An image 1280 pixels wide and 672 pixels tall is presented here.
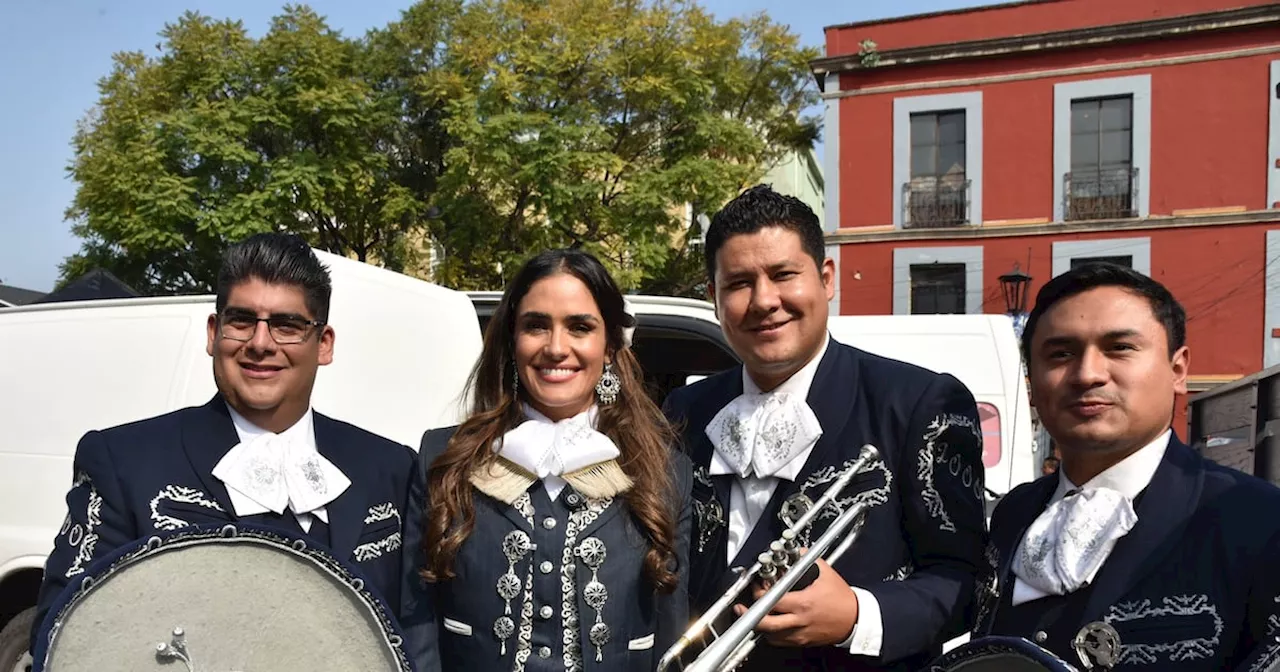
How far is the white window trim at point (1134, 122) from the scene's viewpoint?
673 inches

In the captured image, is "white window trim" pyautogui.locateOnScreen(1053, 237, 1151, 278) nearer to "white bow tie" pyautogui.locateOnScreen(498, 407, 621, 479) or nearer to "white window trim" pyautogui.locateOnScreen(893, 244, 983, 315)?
"white window trim" pyautogui.locateOnScreen(893, 244, 983, 315)

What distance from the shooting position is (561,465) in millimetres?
2307

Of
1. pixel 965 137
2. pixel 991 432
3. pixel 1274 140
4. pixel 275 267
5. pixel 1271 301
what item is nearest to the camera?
pixel 275 267

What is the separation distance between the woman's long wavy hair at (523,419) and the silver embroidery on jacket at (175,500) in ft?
1.61

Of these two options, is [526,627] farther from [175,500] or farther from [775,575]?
[175,500]

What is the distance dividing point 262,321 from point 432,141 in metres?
15.1

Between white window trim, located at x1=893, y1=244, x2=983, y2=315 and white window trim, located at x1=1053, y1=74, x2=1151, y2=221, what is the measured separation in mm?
1707

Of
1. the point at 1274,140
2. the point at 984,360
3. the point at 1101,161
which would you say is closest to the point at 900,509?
the point at 984,360

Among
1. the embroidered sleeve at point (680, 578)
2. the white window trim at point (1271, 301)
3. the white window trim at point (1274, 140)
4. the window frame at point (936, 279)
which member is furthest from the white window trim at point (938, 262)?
the embroidered sleeve at point (680, 578)

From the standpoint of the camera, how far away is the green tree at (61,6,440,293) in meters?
14.7

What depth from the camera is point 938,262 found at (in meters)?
18.6

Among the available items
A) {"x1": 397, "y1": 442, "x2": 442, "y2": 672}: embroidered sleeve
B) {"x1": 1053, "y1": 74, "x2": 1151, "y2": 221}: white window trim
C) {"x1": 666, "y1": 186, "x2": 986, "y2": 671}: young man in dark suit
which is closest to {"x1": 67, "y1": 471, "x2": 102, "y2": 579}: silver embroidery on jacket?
{"x1": 397, "y1": 442, "x2": 442, "y2": 672}: embroidered sleeve

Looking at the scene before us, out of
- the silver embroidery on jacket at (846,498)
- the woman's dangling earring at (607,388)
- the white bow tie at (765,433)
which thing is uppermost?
the woman's dangling earring at (607,388)

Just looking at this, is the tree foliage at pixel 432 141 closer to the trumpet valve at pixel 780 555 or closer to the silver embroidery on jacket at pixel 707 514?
the silver embroidery on jacket at pixel 707 514
